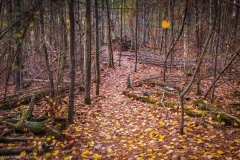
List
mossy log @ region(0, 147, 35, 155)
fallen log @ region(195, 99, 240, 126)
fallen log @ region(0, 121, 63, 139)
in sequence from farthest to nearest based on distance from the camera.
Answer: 1. fallen log @ region(195, 99, 240, 126)
2. fallen log @ region(0, 121, 63, 139)
3. mossy log @ region(0, 147, 35, 155)

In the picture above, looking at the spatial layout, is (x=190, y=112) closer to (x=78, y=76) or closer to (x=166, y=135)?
(x=166, y=135)

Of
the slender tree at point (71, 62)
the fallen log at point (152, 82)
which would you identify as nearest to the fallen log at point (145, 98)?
the fallen log at point (152, 82)

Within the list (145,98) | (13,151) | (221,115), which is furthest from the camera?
(145,98)

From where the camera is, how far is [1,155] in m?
3.85

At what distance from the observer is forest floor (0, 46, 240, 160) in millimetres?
3879

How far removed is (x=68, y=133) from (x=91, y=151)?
980mm

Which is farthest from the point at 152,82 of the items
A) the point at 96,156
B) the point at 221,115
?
the point at 96,156

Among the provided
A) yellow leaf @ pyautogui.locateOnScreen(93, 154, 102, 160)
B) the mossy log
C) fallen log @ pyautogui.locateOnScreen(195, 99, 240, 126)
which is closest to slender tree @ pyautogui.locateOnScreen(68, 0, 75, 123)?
the mossy log

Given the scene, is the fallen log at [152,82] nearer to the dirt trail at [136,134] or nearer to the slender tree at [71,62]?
the dirt trail at [136,134]

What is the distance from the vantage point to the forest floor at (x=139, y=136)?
388 cm

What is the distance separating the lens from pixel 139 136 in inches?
189

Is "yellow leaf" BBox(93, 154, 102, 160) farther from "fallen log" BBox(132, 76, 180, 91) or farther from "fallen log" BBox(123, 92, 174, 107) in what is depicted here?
"fallen log" BBox(132, 76, 180, 91)

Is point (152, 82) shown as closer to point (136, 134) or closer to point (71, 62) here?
point (136, 134)

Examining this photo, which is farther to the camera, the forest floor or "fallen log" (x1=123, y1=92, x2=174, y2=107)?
"fallen log" (x1=123, y1=92, x2=174, y2=107)
